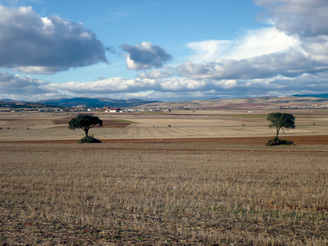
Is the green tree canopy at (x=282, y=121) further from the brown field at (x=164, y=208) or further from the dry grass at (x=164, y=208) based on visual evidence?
the dry grass at (x=164, y=208)

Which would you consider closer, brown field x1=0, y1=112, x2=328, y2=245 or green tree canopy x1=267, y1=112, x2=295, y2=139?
brown field x1=0, y1=112, x2=328, y2=245

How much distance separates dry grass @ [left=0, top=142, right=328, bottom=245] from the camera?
1017cm

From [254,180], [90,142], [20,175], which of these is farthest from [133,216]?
[90,142]

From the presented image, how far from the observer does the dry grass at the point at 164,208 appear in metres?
10.2

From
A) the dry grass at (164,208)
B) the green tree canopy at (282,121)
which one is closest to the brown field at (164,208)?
the dry grass at (164,208)

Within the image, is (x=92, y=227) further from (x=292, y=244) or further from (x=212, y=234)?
(x=292, y=244)

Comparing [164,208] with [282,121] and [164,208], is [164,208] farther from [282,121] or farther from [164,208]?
[282,121]

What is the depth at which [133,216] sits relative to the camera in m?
12.5

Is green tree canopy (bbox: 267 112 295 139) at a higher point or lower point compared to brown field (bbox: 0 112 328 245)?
higher

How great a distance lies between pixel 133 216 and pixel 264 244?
5.29 meters

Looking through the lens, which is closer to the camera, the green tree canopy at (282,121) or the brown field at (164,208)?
the brown field at (164,208)

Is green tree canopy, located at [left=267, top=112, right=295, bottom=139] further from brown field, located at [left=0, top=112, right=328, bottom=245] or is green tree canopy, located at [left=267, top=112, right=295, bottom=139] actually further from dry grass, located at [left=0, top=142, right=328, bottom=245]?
dry grass, located at [left=0, top=142, right=328, bottom=245]

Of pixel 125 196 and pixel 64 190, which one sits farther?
pixel 64 190

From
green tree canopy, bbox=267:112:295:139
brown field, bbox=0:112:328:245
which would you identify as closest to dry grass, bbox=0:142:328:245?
brown field, bbox=0:112:328:245
